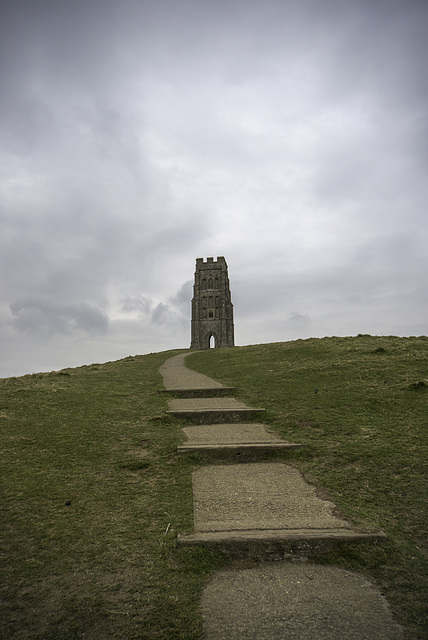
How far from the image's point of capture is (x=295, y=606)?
9.67 ft

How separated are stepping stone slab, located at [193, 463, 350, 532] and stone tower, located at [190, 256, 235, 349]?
60062 millimetres

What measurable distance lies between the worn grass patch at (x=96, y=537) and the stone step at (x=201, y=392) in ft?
15.6

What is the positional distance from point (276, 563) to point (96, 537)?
1.99 meters

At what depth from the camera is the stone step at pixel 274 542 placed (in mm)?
3703

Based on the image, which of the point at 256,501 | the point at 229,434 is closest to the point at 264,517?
the point at 256,501

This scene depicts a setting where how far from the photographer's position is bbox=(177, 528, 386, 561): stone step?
370cm

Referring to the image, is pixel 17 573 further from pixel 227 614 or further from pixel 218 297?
pixel 218 297

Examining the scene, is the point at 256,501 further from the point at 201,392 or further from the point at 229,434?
the point at 201,392

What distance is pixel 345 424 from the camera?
7820mm

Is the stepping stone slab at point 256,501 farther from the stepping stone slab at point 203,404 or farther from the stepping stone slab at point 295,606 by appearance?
the stepping stone slab at point 203,404

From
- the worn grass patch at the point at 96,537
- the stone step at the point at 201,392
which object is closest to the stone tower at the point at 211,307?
the stone step at the point at 201,392

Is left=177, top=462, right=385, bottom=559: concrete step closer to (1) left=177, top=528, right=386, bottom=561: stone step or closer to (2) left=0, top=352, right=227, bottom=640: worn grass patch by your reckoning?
(1) left=177, top=528, right=386, bottom=561: stone step

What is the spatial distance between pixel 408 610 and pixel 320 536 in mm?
973

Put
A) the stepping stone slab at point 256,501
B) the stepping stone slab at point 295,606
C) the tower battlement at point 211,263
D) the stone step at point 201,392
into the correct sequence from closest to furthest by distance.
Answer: the stepping stone slab at point 295,606 → the stepping stone slab at point 256,501 → the stone step at point 201,392 → the tower battlement at point 211,263
